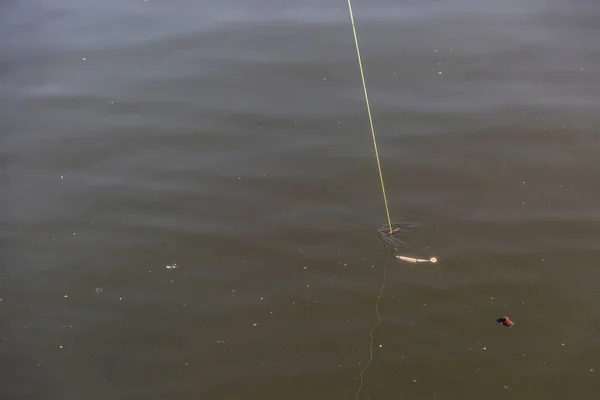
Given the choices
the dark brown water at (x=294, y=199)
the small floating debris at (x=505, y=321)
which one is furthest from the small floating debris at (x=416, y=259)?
the small floating debris at (x=505, y=321)

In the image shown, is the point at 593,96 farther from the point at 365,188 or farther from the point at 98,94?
the point at 98,94

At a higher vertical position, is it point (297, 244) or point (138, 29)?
point (138, 29)

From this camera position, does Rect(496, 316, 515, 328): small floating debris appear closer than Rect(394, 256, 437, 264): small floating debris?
Yes

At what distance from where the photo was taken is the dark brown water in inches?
119

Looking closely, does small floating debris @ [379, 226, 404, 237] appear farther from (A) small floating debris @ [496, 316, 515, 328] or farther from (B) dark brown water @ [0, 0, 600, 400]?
(A) small floating debris @ [496, 316, 515, 328]

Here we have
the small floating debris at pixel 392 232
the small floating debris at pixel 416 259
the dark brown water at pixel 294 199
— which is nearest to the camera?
the dark brown water at pixel 294 199

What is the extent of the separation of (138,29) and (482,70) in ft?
7.28

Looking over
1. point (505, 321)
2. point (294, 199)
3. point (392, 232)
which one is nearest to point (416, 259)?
point (392, 232)

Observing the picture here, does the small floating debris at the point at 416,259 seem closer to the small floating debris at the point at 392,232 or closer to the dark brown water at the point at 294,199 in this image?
the dark brown water at the point at 294,199

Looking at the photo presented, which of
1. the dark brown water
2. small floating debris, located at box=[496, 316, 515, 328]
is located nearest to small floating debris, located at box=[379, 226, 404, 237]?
the dark brown water

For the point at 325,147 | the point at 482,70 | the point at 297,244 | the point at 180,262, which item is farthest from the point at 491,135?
the point at 180,262

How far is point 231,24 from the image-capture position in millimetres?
4719

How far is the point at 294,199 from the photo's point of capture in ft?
12.0

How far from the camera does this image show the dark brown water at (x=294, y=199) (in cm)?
303
